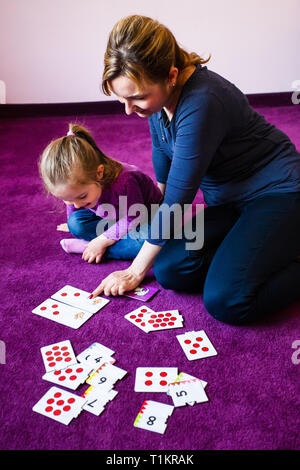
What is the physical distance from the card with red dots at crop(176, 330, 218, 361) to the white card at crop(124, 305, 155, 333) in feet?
0.42

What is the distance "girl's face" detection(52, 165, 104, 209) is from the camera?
5.14ft

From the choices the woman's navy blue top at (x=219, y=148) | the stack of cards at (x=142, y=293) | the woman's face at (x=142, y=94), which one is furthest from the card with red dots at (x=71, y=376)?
the woman's face at (x=142, y=94)

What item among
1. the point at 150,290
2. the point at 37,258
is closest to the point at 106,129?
the point at 37,258

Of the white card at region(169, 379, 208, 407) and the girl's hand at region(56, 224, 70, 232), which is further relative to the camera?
the girl's hand at region(56, 224, 70, 232)

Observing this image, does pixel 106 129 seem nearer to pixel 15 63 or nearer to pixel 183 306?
pixel 15 63

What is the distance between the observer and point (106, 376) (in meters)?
1.30

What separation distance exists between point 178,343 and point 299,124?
7.89 feet

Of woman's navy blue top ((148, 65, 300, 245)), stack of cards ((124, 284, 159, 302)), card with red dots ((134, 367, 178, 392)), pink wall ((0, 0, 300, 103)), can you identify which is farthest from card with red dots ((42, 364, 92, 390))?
pink wall ((0, 0, 300, 103))

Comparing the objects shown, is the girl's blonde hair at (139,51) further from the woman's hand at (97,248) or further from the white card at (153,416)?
the white card at (153,416)

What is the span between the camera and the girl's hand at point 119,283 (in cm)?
162

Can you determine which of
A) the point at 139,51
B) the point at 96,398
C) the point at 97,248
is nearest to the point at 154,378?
the point at 96,398

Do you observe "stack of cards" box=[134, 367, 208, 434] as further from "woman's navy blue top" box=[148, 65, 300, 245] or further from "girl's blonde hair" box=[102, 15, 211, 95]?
"girl's blonde hair" box=[102, 15, 211, 95]

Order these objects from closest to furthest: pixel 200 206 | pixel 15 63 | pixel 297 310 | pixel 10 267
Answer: pixel 297 310, pixel 10 267, pixel 200 206, pixel 15 63
